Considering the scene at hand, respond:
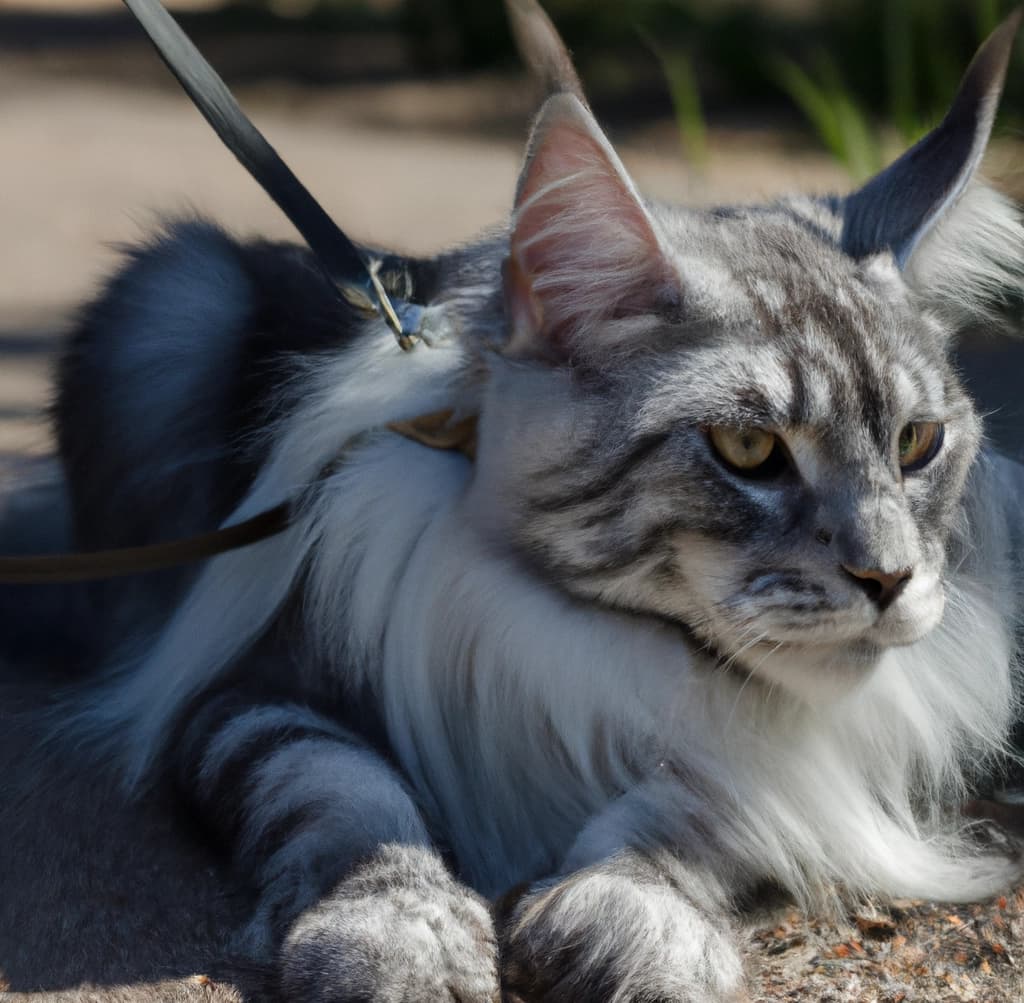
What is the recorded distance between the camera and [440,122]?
29.5ft

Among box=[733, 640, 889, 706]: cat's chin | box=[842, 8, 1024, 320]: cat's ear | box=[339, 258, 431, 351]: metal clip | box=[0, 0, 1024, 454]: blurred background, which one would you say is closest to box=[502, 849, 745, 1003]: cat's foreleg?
box=[733, 640, 889, 706]: cat's chin

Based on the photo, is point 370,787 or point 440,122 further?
point 440,122

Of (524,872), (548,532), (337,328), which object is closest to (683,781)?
(524,872)

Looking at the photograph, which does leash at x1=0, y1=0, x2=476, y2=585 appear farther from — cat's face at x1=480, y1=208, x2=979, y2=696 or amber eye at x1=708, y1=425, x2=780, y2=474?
amber eye at x1=708, y1=425, x2=780, y2=474

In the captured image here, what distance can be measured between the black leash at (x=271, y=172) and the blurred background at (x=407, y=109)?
155 cm

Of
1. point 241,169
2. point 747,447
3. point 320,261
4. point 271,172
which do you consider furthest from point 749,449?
point 241,169

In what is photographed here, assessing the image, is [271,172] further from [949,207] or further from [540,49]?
[949,207]

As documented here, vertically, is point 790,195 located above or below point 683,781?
above

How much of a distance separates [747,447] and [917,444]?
0.96 ft

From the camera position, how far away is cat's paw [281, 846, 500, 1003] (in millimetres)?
1830

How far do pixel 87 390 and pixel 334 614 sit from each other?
41.4 inches

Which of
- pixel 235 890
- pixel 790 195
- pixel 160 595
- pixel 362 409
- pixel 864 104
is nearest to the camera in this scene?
pixel 235 890

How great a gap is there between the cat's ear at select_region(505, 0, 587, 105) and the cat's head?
0.07 meters

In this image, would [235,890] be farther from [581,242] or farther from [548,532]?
[581,242]
